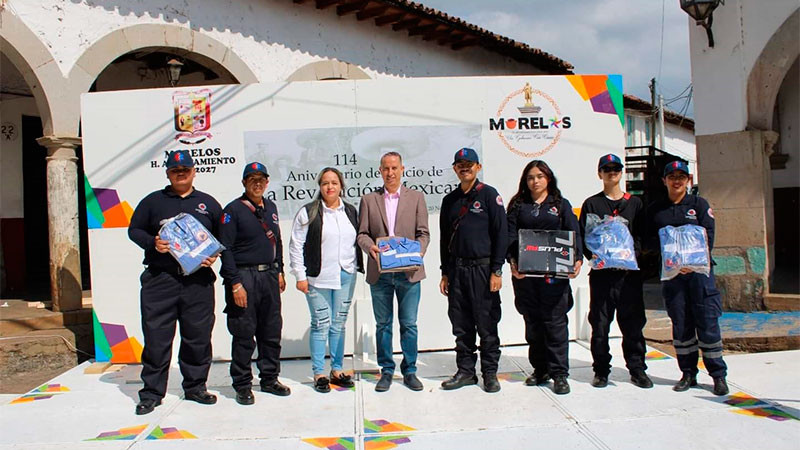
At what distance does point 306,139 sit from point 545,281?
8.69 feet

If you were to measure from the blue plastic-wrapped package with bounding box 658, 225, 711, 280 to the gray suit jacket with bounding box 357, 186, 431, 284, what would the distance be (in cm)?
178

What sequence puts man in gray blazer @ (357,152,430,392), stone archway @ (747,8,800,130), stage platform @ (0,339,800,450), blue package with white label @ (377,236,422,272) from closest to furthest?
1. stage platform @ (0,339,800,450)
2. blue package with white label @ (377,236,422,272)
3. man in gray blazer @ (357,152,430,392)
4. stone archway @ (747,8,800,130)

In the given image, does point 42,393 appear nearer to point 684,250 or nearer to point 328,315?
point 328,315

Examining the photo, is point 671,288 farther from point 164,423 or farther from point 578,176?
point 164,423

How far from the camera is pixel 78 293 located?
25.0 ft

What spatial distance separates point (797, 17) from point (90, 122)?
767 centimetres

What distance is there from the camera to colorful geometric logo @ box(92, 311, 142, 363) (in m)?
5.99

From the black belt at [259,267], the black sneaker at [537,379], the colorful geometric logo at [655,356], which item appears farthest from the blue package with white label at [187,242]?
the colorful geometric logo at [655,356]

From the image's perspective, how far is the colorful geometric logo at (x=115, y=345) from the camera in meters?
5.99

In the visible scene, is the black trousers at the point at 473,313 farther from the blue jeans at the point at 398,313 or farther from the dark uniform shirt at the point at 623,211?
the dark uniform shirt at the point at 623,211

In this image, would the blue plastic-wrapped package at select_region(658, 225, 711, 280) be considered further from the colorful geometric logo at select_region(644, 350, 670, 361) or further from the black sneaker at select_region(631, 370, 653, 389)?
the colorful geometric logo at select_region(644, 350, 670, 361)

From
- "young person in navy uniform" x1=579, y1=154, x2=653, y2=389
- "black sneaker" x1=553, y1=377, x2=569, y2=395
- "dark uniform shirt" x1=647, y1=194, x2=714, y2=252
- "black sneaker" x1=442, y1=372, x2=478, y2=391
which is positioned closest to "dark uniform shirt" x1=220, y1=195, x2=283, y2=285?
"black sneaker" x1=442, y1=372, x2=478, y2=391

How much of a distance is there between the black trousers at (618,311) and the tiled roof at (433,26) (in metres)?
7.58

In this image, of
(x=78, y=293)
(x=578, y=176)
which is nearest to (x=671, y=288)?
(x=578, y=176)
